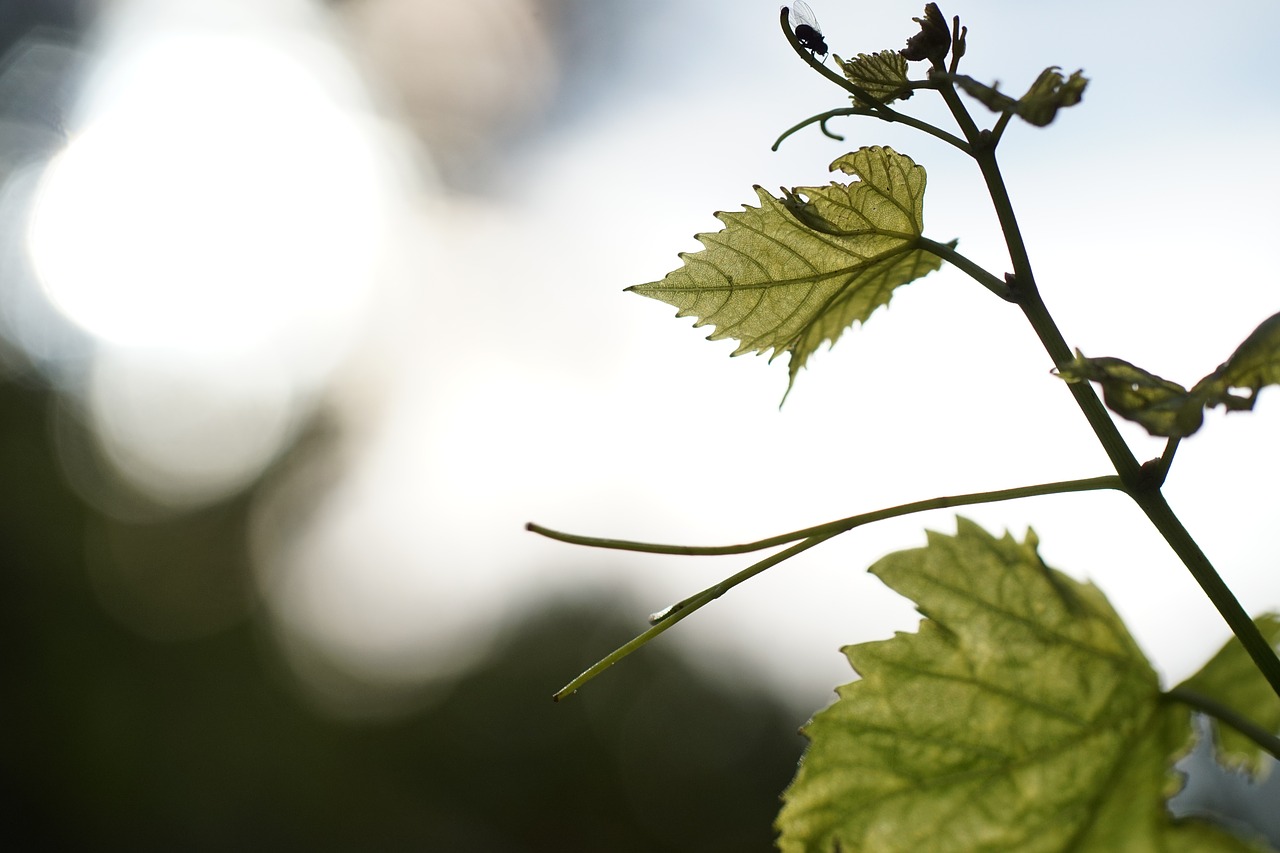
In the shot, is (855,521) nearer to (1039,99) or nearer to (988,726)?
(988,726)

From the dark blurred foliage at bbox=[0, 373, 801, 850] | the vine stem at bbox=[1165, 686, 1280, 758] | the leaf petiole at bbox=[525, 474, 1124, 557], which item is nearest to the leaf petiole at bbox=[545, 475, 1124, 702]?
the leaf petiole at bbox=[525, 474, 1124, 557]

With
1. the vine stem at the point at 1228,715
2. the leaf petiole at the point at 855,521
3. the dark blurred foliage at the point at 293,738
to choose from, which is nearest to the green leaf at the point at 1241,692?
the vine stem at the point at 1228,715

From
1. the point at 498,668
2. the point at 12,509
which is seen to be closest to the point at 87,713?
the point at 12,509

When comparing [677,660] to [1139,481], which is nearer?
[1139,481]

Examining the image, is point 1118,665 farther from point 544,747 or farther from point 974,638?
point 544,747

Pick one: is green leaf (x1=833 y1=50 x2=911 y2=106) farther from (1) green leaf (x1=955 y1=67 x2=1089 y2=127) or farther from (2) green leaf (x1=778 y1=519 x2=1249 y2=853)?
(2) green leaf (x1=778 y1=519 x2=1249 y2=853)
